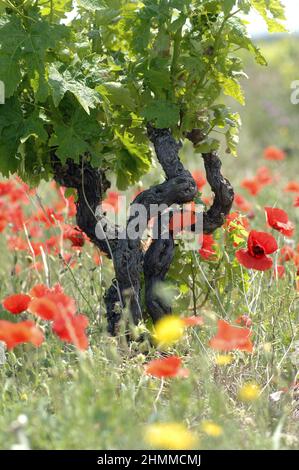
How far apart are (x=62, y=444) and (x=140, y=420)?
38 centimetres

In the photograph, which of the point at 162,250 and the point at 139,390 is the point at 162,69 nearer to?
the point at 162,250

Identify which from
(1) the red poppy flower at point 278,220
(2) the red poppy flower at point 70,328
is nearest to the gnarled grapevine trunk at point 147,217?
(1) the red poppy flower at point 278,220

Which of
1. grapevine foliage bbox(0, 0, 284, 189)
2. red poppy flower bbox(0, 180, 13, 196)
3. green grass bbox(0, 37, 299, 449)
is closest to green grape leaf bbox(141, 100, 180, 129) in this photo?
grapevine foliage bbox(0, 0, 284, 189)

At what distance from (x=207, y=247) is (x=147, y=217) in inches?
11.9

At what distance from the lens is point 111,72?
2629 mm

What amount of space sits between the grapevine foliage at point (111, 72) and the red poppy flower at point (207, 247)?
0.33 metres

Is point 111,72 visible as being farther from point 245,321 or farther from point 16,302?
point 245,321

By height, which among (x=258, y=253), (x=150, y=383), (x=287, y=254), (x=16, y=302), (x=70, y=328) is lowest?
(x=150, y=383)

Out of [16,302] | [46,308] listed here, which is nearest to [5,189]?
[16,302]

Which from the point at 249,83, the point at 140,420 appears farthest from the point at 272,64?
the point at 140,420

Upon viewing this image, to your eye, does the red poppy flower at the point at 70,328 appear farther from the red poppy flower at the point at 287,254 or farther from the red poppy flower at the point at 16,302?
the red poppy flower at the point at 287,254

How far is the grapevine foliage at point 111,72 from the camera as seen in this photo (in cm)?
240

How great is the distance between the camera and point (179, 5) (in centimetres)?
241

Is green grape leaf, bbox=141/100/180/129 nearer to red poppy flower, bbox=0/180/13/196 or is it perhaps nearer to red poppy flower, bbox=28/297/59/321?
red poppy flower, bbox=28/297/59/321
